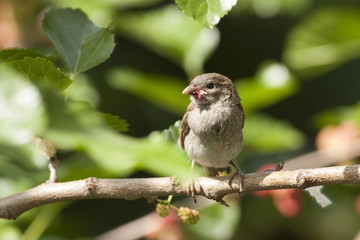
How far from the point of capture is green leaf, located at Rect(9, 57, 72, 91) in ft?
4.70

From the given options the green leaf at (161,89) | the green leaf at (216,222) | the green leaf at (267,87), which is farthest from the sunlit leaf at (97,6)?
the green leaf at (216,222)

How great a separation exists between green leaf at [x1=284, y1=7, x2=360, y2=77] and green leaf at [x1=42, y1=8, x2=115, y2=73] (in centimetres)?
240

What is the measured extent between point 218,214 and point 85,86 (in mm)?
1372

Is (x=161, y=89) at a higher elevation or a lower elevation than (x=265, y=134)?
higher

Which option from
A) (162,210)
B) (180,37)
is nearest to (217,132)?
(162,210)

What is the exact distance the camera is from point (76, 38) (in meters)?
1.80

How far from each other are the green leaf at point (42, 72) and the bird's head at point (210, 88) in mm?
941

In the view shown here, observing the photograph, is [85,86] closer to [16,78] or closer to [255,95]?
[255,95]

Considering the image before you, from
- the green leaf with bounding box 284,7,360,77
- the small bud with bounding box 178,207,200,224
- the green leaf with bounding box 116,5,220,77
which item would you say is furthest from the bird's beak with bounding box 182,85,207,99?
the green leaf with bounding box 284,7,360,77

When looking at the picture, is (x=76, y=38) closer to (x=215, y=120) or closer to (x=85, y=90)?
(x=215, y=120)

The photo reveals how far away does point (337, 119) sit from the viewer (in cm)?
359

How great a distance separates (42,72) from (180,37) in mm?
2123

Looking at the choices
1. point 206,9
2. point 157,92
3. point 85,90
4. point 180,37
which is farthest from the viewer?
point 85,90

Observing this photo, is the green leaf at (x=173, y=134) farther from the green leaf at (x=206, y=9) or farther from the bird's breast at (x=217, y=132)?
the green leaf at (x=206, y=9)
